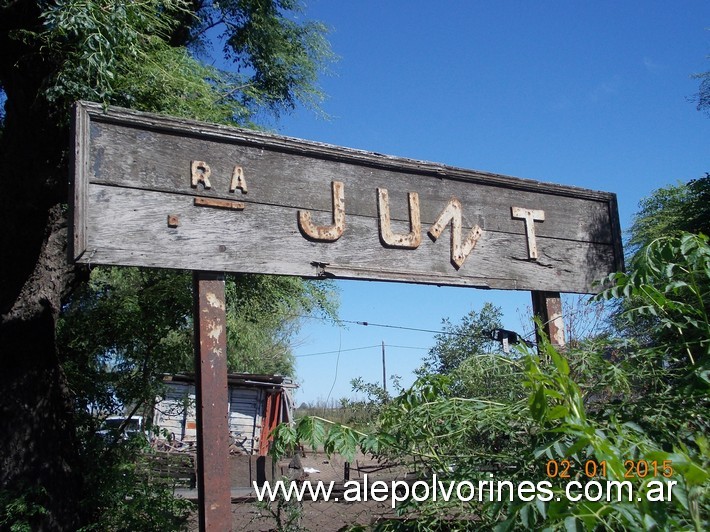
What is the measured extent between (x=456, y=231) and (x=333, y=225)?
0.81m

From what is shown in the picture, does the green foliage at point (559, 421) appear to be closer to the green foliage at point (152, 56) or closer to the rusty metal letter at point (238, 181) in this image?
the rusty metal letter at point (238, 181)

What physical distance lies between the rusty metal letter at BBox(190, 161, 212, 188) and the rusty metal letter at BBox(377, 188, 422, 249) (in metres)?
0.98

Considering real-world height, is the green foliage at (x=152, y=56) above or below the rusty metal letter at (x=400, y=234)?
above

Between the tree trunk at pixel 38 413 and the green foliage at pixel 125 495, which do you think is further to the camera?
the tree trunk at pixel 38 413

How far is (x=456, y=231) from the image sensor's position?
4027 mm

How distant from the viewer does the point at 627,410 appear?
2592 millimetres

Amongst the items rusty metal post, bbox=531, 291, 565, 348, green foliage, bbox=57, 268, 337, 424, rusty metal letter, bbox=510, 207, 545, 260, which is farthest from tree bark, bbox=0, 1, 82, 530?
rusty metal post, bbox=531, 291, 565, 348

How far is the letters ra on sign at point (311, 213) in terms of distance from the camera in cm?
306

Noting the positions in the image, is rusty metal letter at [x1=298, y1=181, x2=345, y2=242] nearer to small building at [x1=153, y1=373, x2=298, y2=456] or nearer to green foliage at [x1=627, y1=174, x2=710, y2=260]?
green foliage at [x1=627, y1=174, x2=710, y2=260]

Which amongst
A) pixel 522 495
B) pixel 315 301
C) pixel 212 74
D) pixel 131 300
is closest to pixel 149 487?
pixel 131 300

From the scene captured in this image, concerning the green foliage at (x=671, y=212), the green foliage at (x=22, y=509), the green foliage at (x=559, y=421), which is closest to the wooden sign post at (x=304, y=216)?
the green foliage at (x=559, y=421)

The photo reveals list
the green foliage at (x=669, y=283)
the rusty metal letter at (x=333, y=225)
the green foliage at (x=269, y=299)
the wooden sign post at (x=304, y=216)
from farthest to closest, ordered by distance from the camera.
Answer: the green foliage at (x=269, y=299) < the rusty metal letter at (x=333, y=225) < the wooden sign post at (x=304, y=216) < the green foliage at (x=669, y=283)

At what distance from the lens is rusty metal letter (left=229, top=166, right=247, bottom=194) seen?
11.0 ft

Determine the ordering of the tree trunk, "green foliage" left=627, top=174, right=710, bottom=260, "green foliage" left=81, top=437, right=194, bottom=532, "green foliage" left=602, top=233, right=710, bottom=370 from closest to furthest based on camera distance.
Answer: "green foliage" left=602, top=233, right=710, bottom=370
"green foliage" left=81, top=437, right=194, bottom=532
the tree trunk
"green foliage" left=627, top=174, right=710, bottom=260
